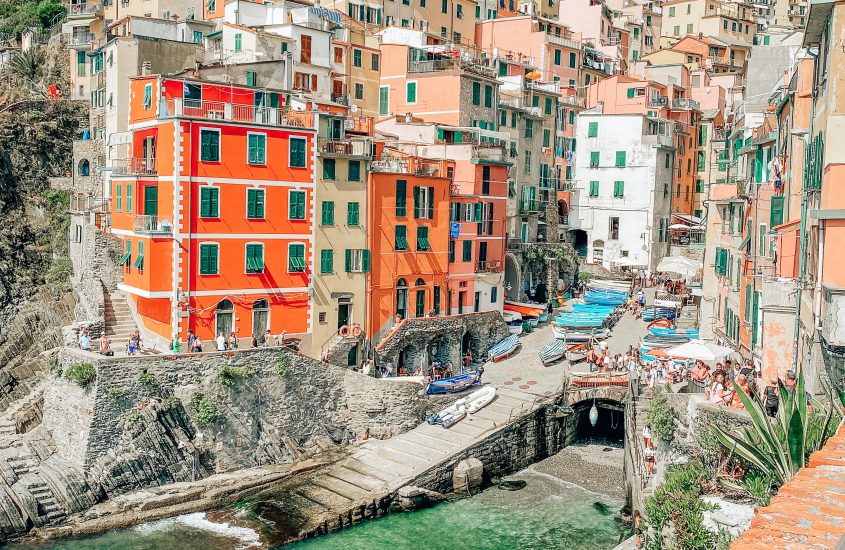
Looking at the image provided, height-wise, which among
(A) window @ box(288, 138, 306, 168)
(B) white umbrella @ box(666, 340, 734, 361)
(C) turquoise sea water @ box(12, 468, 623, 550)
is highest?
(A) window @ box(288, 138, 306, 168)

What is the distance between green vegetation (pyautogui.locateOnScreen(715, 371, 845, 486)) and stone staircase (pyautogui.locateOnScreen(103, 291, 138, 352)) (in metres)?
31.3

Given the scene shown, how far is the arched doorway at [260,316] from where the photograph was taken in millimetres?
43969

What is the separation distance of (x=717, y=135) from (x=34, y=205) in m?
47.4

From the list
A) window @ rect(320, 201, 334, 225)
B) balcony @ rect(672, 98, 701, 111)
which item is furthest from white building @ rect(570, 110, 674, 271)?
window @ rect(320, 201, 334, 225)

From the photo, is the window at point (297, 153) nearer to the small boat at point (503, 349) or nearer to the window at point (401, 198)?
the window at point (401, 198)

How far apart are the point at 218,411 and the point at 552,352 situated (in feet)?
64.2

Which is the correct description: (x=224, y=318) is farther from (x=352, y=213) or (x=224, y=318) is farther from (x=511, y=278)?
→ (x=511, y=278)

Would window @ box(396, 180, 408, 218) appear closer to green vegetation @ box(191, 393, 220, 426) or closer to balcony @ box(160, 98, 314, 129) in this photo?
balcony @ box(160, 98, 314, 129)

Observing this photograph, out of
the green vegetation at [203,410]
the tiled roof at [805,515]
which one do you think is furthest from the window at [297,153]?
the tiled roof at [805,515]

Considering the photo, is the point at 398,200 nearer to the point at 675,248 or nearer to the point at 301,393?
the point at 301,393

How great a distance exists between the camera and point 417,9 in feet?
252

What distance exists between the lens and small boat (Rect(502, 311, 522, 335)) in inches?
2206

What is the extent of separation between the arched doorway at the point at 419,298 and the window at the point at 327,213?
6.98 m

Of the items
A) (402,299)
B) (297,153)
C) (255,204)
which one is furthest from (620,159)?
(255,204)
